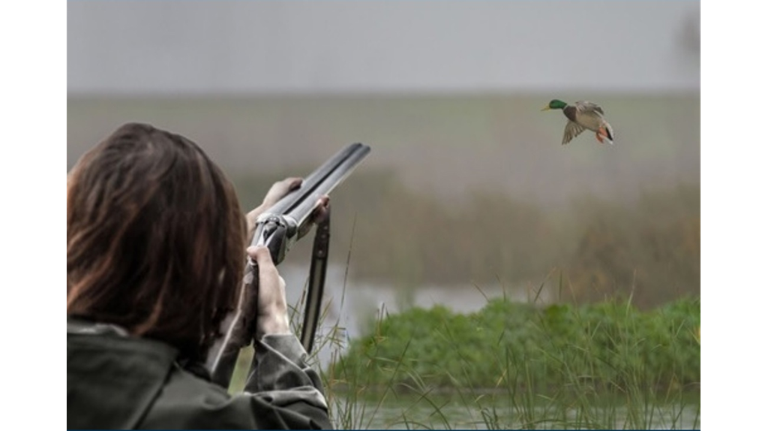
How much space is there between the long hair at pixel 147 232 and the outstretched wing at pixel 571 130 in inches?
41.1

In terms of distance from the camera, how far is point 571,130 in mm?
1878

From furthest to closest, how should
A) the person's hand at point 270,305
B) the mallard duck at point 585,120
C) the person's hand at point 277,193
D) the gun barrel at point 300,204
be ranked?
1. the mallard duck at point 585,120
2. the person's hand at point 277,193
3. the gun barrel at point 300,204
4. the person's hand at point 270,305

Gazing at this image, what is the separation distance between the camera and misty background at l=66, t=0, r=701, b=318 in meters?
1.92

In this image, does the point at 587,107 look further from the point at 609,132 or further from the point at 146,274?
the point at 146,274

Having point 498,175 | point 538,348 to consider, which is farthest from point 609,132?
point 538,348

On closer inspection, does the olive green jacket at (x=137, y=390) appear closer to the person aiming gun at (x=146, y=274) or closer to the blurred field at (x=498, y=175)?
the person aiming gun at (x=146, y=274)

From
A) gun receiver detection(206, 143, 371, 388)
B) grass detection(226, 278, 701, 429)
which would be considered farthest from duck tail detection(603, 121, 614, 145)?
gun receiver detection(206, 143, 371, 388)

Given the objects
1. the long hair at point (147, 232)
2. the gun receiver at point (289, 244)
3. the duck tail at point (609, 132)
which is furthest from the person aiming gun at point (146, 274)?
the duck tail at point (609, 132)

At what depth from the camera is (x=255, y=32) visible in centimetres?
193

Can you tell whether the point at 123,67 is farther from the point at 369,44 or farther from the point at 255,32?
the point at 369,44

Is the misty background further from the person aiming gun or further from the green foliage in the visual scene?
the person aiming gun

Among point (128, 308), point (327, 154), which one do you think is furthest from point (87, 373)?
point (327, 154)

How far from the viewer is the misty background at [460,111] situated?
1.92 metres
